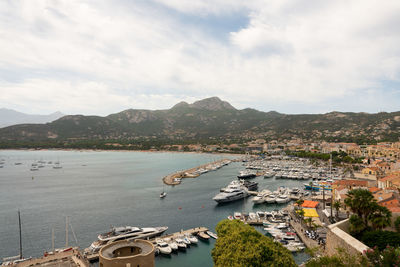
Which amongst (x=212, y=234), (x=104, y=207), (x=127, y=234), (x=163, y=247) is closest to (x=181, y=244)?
(x=163, y=247)

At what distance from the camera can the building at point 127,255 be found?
10922mm

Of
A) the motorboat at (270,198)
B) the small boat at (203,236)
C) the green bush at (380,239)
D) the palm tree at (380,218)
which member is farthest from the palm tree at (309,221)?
the motorboat at (270,198)

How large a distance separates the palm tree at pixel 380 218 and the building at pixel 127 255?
52.4ft

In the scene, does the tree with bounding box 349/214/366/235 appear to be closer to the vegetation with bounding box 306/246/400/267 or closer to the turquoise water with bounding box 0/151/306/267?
the vegetation with bounding box 306/246/400/267

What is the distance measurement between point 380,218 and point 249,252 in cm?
995

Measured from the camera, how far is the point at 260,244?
17219 mm

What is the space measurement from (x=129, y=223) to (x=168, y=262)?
1309 centimetres

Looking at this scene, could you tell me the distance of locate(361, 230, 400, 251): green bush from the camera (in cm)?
1562

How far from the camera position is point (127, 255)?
12.6 meters

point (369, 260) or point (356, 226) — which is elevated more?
point (369, 260)

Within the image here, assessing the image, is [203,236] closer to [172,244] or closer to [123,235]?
[172,244]

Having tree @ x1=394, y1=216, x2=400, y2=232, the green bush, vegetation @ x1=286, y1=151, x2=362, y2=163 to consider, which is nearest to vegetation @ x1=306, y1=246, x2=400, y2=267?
the green bush

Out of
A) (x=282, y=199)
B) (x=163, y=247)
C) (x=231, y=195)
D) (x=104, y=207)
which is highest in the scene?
(x=231, y=195)

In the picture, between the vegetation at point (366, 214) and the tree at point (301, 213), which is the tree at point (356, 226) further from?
the tree at point (301, 213)
